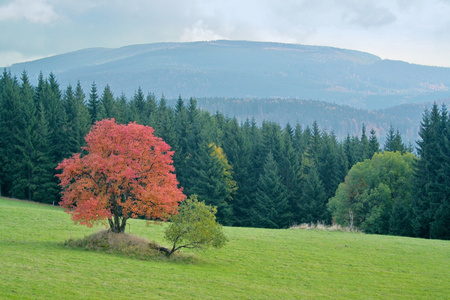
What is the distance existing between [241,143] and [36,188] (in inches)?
1281

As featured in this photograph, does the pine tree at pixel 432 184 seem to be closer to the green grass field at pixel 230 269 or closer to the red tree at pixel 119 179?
the green grass field at pixel 230 269

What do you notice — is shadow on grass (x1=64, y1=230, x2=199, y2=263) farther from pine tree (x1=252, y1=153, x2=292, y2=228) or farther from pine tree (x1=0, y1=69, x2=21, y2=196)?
pine tree (x1=0, y1=69, x2=21, y2=196)

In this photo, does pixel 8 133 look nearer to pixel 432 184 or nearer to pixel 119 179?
pixel 119 179

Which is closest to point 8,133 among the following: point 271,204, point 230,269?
point 271,204

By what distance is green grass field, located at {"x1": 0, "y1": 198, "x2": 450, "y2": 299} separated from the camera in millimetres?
20562

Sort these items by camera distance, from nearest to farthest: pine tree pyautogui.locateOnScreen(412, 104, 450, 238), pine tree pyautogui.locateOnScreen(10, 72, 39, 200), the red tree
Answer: the red tree < pine tree pyautogui.locateOnScreen(412, 104, 450, 238) < pine tree pyautogui.locateOnScreen(10, 72, 39, 200)

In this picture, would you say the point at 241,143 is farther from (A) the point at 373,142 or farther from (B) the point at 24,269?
(B) the point at 24,269

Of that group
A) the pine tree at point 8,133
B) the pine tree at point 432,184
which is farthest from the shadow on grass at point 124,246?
the pine tree at point 8,133

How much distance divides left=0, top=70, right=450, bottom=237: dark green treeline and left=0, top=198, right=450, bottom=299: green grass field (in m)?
23.6

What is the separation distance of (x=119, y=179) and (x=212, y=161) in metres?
45.2

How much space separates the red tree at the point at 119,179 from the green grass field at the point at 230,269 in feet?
8.90

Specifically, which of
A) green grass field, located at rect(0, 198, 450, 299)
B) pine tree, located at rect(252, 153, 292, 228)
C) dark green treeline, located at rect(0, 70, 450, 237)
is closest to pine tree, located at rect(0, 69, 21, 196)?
dark green treeline, located at rect(0, 70, 450, 237)

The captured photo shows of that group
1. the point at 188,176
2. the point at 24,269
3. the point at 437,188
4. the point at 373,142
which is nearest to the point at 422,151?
the point at 437,188

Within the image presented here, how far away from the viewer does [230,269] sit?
90.8 feet
